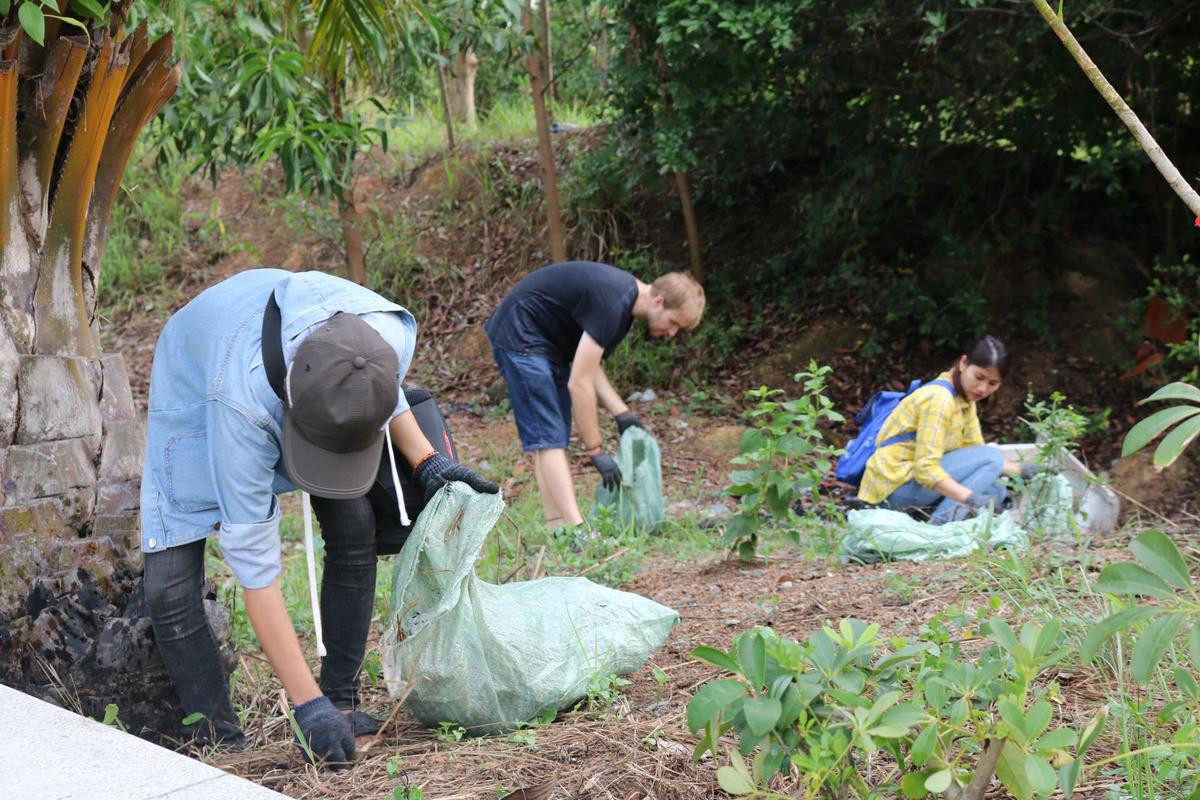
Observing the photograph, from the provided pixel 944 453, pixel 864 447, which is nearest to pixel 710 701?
pixel 944 453

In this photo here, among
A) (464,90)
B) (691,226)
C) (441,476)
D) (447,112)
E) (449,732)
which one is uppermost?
(464,90)

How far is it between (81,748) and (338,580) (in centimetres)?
77

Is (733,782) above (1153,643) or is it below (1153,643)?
below

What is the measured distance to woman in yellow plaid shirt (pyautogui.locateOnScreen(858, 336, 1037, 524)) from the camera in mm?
5180

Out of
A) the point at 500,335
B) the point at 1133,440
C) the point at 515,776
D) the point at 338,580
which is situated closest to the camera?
the point at 1133,440

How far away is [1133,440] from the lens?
5.79ft

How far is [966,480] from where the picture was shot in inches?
212

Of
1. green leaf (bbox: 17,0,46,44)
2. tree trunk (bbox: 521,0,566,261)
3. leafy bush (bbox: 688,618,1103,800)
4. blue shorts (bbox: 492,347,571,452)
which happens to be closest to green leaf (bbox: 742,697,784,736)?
leafy bush (bbox: 688,618,1103,800)

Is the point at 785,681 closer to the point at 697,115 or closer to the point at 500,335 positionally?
the point at 500,335

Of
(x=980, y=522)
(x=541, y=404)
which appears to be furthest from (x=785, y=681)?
(x=541, y=404)

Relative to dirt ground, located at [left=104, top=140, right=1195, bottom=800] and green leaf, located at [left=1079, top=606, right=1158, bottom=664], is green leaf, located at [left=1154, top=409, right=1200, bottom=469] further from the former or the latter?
dirt ground, located at [left=104, top=140, right=1195, bottom=800]

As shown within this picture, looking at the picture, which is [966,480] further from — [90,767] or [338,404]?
[90,767]

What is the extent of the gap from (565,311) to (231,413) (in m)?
2.96

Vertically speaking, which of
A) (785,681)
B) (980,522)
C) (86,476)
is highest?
(86,476)
